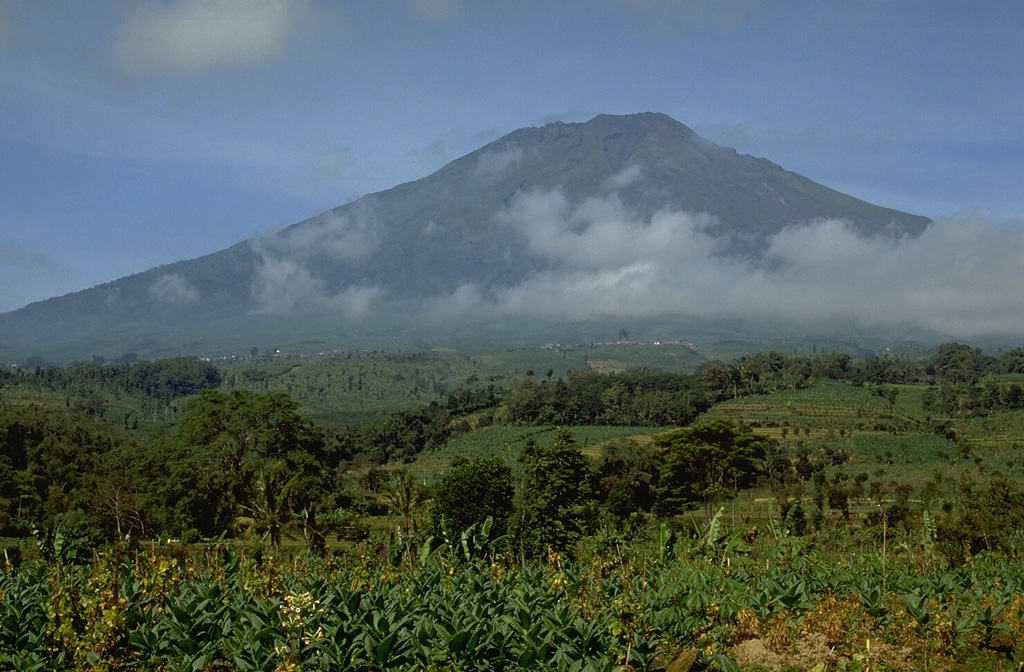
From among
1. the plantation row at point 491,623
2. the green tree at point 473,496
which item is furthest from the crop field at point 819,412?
the plantation row at point 491,623

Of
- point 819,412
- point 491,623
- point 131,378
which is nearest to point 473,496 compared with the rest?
point 491,623

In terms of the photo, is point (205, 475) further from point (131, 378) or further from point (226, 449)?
point (131, 378)

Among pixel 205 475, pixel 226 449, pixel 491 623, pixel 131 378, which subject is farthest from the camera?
pixel 131 378

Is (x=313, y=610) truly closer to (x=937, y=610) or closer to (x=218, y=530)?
(x=937, y=610)

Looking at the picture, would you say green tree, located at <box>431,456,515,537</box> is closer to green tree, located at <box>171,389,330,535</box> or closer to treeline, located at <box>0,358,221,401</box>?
green tree, located at <box>171,389,330,535</box>

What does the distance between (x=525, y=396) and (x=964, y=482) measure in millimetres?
37700

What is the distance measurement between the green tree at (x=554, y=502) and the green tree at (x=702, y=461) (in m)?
11.2

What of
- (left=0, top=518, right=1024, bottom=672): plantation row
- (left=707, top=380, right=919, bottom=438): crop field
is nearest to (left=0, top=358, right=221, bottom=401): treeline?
(left=707, top=380, right=919, bottom=438): crop field

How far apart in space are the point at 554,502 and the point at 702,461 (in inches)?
632

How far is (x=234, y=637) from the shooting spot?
18.6 ft

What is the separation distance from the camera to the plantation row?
5.39 metres

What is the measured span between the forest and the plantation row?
28 mm

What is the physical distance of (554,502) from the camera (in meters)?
21.1

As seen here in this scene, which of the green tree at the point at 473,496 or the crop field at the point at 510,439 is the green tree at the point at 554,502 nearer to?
the green tree at the point at 473,496
